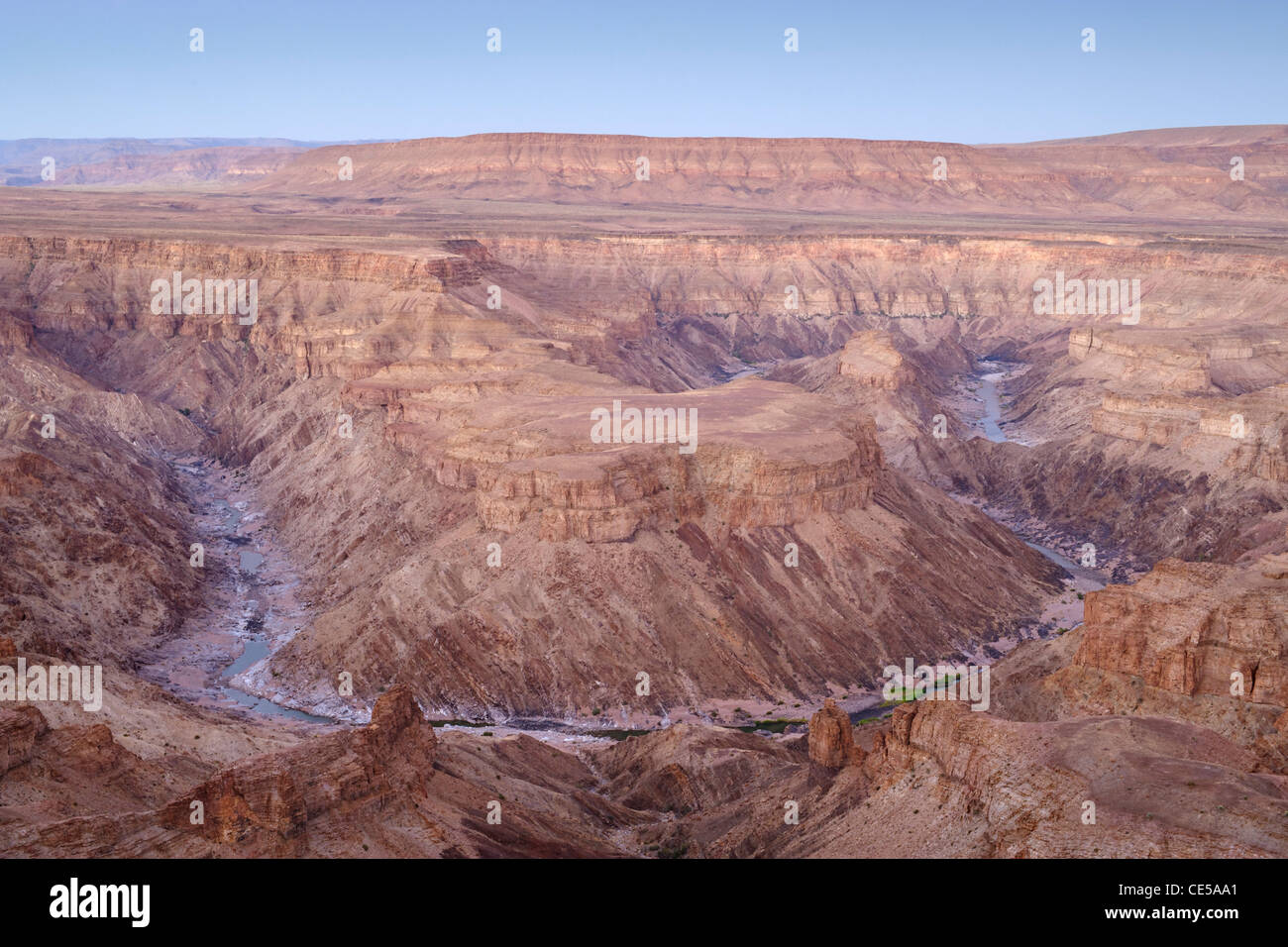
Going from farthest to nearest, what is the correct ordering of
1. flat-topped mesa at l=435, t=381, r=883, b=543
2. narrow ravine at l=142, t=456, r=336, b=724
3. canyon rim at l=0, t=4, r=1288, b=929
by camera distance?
flat-topped mesa at l=435, t=381, r=883, b=543, narrow ravine at l=142, t=456, r=336, b=724, canyon rim at l=0, t=4, r=1288, b=929

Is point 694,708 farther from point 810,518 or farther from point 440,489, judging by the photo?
point 440,489

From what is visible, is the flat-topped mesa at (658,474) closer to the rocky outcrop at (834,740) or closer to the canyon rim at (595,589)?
the canyon rim at (595,589)

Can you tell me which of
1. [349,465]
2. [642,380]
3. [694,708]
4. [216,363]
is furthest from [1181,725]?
[216,363]

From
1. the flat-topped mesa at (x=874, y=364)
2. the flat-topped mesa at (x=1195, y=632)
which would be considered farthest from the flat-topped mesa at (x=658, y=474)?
the flat-topped mesa at (x=874, y=364)

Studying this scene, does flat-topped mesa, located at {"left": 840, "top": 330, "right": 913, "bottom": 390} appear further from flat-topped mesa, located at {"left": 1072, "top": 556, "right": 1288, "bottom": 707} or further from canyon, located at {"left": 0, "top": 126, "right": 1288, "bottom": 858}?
flat-topped mesa, located at {"left": 1072, "top": 556, "right": 1288, "bottom": 707}

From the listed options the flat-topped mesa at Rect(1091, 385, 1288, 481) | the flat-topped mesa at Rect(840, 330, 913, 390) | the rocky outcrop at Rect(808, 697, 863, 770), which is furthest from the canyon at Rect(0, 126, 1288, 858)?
the flat-topped mesa at Rect(840, 330, 913, 390)

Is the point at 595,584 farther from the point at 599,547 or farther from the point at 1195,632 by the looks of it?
the point at 1195,632
